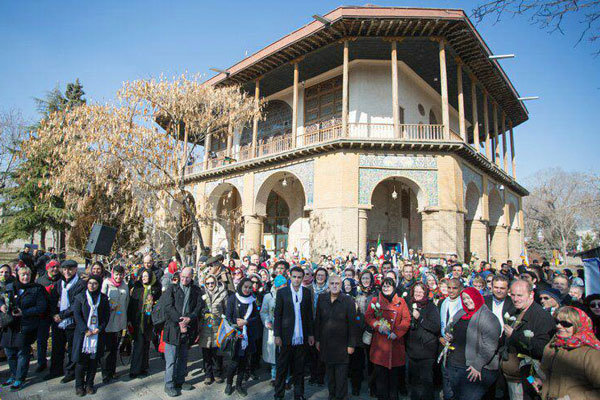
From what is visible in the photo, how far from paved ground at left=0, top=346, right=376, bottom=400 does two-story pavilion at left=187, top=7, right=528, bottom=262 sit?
1001 centimetres

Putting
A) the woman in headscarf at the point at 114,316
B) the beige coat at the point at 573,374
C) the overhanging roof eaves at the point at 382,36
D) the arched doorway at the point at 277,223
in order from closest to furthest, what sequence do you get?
the beige coat at the point at 573,374 → the woman in headscarf at the point at 114,316 → the overhanging roof eaves at the point at 382,36 → the arched doorway at the point at 277,223

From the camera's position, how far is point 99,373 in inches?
227

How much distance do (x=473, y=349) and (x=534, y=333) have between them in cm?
61

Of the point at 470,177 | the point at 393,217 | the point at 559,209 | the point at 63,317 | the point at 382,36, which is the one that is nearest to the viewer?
the point at 63,317

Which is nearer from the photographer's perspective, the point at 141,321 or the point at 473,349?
the point at 473,349

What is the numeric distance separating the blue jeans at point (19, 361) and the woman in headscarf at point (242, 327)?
114 inches

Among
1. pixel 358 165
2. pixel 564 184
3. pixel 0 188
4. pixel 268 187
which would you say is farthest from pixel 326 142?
pixel 564 184

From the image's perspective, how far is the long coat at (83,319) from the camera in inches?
195

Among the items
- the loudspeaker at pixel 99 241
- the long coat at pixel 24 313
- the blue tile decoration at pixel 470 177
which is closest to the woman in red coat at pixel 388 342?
the long coat at pixel 24 313

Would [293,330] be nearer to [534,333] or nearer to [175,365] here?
[175,365]

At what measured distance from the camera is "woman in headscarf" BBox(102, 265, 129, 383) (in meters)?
5.38

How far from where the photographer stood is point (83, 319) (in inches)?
200

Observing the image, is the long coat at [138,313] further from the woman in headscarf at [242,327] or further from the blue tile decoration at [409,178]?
the blue tile decoration at [409,178]

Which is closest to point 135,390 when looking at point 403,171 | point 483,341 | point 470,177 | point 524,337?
point 483,341
